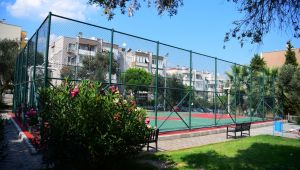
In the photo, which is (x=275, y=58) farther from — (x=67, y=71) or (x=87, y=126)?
(x=87, y=126)

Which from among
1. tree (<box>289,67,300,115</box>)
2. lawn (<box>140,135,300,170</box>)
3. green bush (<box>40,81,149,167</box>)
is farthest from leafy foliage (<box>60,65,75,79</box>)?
tree (<box>289,67,300,115</box>)

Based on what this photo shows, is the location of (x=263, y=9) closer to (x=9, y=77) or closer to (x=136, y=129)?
(x=136, y=129)

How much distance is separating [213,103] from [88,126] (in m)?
14.1

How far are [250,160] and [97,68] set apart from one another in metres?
8.94

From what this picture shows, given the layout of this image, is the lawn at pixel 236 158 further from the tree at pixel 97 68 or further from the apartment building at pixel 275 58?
the apartment building at pixel 275 58

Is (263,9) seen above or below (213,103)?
above

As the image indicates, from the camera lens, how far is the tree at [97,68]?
44.8ft

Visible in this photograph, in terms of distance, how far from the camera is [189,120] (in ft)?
50.0

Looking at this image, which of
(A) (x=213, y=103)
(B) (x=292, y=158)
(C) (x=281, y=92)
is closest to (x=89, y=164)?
Result: (B) (x=292, y=158)

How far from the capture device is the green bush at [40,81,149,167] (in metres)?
5.55

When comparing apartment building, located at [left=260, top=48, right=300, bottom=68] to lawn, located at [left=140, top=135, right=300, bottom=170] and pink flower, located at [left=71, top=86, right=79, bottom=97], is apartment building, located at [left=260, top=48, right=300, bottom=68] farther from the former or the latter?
pink flower, located at [left=71, top=86, right=79, bottom=97]

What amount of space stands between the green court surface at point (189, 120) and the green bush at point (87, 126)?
7970 mm

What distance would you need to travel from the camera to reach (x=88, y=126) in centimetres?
556

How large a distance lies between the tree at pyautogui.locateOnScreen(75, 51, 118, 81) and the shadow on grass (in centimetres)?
631
